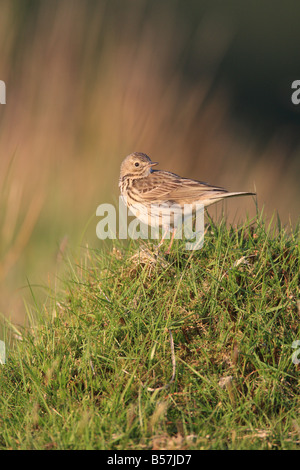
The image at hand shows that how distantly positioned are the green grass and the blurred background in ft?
4.57

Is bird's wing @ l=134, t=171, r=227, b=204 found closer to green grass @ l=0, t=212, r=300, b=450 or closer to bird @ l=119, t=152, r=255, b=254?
bird @ l=119, t=152, r=255, b=254

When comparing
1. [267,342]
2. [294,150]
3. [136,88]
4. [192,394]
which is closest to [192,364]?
[192,394]

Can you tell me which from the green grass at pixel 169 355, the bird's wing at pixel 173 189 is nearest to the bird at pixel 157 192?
the bird's wing at pixel 173 189

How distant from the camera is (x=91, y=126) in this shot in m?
7.13

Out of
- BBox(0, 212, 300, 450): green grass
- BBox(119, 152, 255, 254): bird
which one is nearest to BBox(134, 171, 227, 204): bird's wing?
BBox(119, 152, 255, 254): bird

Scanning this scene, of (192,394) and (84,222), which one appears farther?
(84,222)

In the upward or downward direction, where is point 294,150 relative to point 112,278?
upward

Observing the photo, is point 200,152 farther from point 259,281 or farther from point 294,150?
point 259,281

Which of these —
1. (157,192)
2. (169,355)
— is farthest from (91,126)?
(169,355)

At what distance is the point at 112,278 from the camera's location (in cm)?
423

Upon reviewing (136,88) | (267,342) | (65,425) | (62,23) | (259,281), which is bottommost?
(65,425)

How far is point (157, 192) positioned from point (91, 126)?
2144 mm

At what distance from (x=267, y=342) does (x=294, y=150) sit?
20.0ft

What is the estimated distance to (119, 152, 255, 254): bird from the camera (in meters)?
5.03
